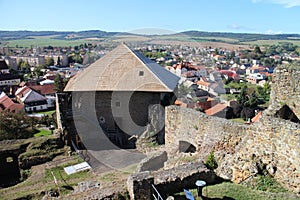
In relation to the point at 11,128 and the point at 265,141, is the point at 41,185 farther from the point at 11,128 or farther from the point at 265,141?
the point at 11,128

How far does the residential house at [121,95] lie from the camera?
1702cm

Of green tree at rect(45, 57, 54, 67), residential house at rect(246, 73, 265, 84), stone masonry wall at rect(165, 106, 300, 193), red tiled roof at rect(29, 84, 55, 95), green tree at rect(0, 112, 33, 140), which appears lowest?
residential house at rect(246, 73, 265, 84)

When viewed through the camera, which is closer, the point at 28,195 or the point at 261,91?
the point at 28,195

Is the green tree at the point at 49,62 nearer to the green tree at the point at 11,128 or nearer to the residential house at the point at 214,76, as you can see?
the residential house at the point at 214,76

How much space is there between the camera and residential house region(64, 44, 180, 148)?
1702 centimetres

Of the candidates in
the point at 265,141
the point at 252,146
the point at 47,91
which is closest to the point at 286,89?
the point at 265,141

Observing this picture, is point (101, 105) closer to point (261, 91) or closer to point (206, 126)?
point (206, 126)

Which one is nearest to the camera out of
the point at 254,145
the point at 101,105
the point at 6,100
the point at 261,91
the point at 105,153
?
the point at 254,145

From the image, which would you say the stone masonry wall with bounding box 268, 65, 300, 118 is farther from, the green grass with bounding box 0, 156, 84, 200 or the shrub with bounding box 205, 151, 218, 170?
the green grass with bounding box 0, 156, 84, 200

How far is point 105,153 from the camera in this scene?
1555 centimetres

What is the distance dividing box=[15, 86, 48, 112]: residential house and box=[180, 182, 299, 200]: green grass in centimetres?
4578

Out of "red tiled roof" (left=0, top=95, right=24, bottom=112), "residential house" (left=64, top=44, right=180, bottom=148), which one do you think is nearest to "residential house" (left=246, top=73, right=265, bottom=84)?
"red tiled roof" (left=0, top=95, right=24, bottom=112)

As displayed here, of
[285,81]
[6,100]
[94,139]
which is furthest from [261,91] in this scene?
[285,81]

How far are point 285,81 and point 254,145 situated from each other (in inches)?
88.8
